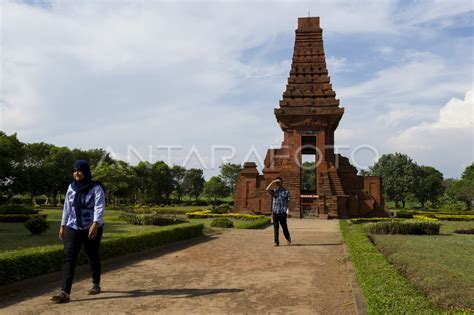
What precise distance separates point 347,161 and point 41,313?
27.1m

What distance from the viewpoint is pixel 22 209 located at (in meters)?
23.0

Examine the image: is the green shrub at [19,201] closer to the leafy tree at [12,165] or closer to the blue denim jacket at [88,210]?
the leafy tree at [12,165]

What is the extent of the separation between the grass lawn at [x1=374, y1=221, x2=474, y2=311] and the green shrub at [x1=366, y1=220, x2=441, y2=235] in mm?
2886

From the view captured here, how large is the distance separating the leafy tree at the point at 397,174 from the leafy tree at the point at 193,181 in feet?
102

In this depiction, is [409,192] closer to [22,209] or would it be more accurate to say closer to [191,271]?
[22,209]

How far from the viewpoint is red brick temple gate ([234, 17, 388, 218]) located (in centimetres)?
2770

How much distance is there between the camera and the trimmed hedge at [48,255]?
6297mm

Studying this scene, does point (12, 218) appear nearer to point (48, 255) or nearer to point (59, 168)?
point (48, 255)

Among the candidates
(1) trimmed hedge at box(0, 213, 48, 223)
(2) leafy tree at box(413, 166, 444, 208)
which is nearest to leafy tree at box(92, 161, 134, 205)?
(1) trimmed hedge at box(0, 213, 48, 223)

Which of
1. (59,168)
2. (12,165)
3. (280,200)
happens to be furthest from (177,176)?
(280,200)

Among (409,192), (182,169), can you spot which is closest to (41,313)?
(409,192)

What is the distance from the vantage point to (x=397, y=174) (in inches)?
2243

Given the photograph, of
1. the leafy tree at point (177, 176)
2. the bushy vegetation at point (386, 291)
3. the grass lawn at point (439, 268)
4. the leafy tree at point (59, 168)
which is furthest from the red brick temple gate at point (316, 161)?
the leafy tree at point (177, 176)

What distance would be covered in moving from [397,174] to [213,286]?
5482cm
